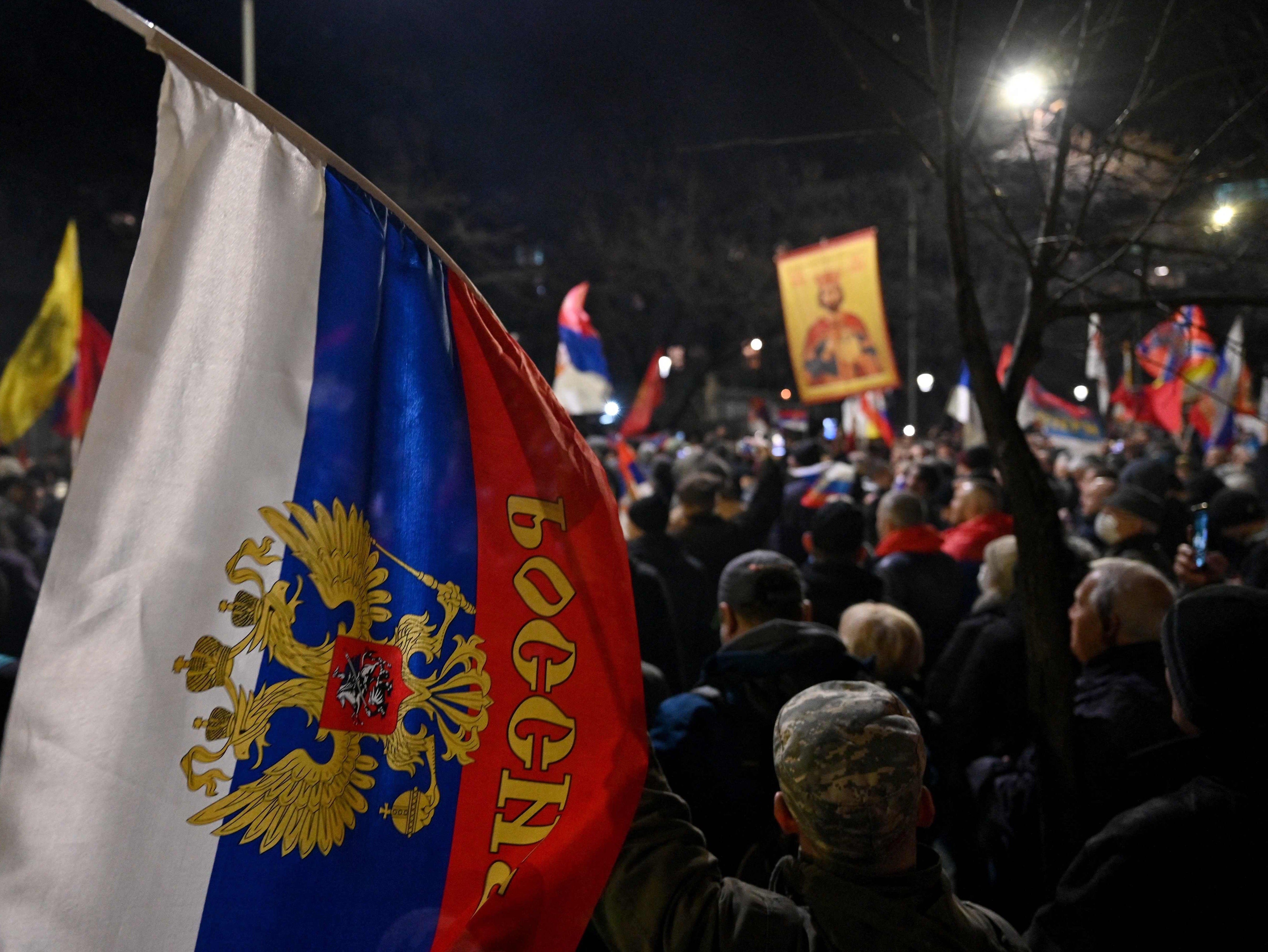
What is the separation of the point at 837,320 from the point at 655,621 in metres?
5.35

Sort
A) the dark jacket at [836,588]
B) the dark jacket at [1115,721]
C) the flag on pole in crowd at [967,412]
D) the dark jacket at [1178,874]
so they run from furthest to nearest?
the flag on pole in crowd at [967,412], the dark jacket at [836,588], the dark jacket at [1115,721], the dark jacket at [1178,874]

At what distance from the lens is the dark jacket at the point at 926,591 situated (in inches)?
205

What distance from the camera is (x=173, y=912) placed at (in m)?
1.36

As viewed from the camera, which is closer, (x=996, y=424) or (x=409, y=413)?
(x=409, y=413)

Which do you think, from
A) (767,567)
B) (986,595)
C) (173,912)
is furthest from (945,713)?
(173,912)

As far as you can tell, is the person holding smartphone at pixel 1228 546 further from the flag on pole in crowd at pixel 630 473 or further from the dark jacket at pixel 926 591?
the flag on pole in crowd at pixel 630 473

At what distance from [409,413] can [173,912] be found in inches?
33.2

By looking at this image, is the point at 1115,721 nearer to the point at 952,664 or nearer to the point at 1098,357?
the point at 952,664

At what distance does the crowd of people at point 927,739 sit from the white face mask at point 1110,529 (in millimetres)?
26

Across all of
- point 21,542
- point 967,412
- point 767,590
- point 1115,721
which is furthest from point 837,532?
point 967,412

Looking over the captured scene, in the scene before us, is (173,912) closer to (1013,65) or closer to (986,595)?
(986,595)

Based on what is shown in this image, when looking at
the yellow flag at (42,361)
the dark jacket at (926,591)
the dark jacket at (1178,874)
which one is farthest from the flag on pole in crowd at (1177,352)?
the yellow flag at (42,361)

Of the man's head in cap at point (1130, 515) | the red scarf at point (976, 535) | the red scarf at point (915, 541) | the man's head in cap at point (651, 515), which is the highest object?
the man's head in cap at point (1130, 515)

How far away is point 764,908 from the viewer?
1.70 meters
